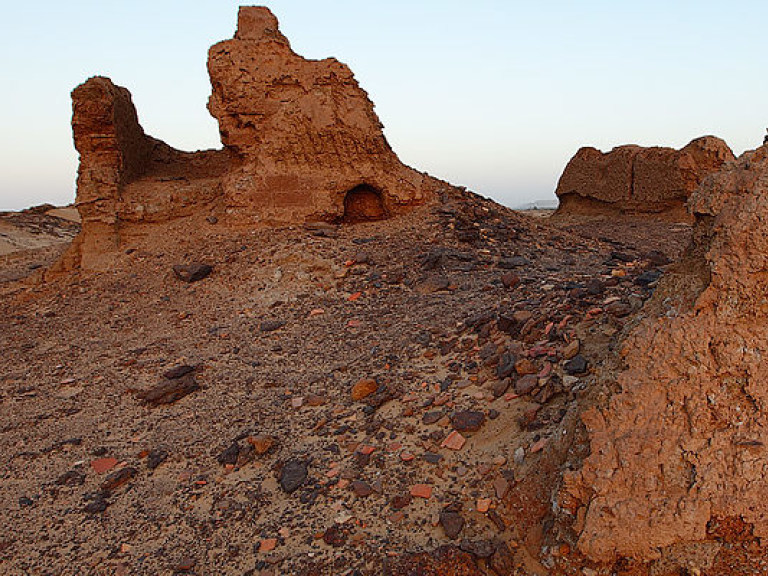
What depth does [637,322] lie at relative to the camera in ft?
7.68

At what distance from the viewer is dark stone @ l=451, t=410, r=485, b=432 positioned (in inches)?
113

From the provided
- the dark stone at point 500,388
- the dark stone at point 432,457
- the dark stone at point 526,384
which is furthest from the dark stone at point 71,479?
the dark stone at point 526,384

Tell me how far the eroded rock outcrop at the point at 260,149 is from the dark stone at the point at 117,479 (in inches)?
184

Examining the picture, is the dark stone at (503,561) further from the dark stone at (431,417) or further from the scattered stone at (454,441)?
the dark stone at (431,417)

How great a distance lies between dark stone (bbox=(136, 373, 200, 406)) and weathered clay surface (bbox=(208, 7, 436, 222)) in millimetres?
3620

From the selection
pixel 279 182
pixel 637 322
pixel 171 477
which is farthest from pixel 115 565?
pixel 279 182

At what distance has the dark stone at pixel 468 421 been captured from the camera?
2.87m

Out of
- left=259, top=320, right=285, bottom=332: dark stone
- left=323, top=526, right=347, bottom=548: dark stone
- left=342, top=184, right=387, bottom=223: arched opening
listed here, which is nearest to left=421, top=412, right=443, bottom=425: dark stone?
left=323, top=526, right=347, bottom=548: dark stone

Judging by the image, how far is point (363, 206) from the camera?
8.15 meters

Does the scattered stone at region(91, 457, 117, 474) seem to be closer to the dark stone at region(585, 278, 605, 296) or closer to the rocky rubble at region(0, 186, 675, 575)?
the rocky rubble at region(0, 186, 675, 575)

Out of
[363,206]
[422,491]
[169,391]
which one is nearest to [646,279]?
[422,491]

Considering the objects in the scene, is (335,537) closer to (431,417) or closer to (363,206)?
(431,417)

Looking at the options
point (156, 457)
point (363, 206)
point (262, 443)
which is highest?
point (363, 206)

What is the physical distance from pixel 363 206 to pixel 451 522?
20.5 ft
